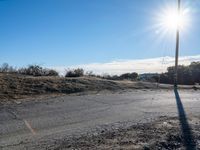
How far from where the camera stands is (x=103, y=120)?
9641 millimetres

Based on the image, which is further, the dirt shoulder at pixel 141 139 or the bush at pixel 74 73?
the bush at pixel 74 73

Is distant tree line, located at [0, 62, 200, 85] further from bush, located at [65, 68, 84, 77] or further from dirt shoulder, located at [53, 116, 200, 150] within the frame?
dirt shoulder, located at [53, 116, 200, 150]

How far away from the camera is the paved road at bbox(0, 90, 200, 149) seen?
759 centimetres

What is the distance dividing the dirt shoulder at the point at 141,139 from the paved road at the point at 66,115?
665mm

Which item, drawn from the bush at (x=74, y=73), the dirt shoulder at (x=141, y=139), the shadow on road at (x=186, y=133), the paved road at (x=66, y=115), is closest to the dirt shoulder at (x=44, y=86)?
the paved road at (x=66, y=115)

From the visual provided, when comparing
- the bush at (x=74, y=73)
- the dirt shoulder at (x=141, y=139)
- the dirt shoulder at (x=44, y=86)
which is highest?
the bush at (x=74, y=73)

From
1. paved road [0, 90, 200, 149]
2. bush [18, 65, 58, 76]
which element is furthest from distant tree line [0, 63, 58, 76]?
paved road [0, 90, 200, 149]

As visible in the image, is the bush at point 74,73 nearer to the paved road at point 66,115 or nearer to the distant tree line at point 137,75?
the distant tree line at point 137,75

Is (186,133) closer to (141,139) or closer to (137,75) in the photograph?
(141,139)

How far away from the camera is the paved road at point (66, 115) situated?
7594 mm

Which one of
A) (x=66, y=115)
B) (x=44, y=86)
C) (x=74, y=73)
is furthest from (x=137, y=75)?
(x=66, y=115)

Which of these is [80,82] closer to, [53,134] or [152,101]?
[152,101]

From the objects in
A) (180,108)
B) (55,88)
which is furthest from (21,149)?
(55,88)

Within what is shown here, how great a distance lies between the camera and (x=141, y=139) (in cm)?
730
